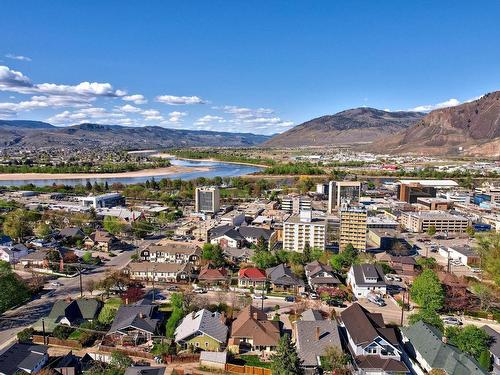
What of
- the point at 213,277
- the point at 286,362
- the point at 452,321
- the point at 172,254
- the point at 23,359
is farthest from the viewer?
the point at 172,254

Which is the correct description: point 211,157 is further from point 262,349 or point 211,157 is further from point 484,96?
point 262,349

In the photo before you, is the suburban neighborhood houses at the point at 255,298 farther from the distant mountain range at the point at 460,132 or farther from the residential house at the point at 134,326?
the distant mountain range at the point at 460,132

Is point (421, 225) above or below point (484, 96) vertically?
below

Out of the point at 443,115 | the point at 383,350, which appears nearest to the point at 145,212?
the point at 383,350

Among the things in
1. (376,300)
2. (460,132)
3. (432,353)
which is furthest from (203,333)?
(460,132)

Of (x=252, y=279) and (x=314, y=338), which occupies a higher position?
(x=314, y=338)

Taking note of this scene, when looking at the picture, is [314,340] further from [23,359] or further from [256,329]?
[23,359]

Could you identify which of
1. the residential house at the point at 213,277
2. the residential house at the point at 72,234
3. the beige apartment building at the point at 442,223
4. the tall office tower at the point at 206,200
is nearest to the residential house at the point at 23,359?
the residential house at the point at 213,277
